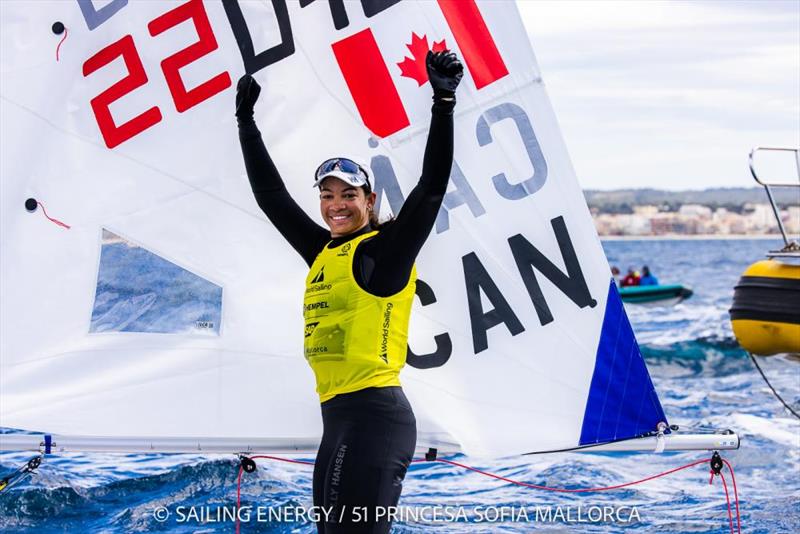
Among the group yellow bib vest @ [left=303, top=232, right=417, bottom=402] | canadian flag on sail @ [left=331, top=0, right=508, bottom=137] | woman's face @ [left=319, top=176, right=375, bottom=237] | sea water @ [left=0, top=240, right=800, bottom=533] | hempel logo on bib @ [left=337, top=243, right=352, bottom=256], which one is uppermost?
canadian flag on sail @ [left=331, top=0, right=508, bottom=137]

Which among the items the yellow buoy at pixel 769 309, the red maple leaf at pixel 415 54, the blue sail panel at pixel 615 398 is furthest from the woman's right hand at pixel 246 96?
the yellow buoy at pixel 769 309

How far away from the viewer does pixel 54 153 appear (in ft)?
12.5

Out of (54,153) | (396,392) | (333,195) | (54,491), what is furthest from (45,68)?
(54,491)

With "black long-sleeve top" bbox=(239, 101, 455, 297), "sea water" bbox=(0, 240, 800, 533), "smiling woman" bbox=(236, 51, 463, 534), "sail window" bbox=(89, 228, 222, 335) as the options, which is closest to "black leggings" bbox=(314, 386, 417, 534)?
"smiling woman" bbox=(236, 51, 463, 534)

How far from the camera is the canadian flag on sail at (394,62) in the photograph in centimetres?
384

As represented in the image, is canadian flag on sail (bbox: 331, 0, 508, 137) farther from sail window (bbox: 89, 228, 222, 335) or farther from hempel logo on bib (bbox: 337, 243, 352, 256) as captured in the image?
hempel logo on bib (bbox: 337, 243, 352, 256)

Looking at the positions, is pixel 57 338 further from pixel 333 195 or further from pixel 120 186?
pixel 333 195

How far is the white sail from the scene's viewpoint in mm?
3787

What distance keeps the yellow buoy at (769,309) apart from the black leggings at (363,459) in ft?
11.8

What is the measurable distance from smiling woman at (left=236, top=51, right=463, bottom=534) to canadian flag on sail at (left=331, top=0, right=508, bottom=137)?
3.24 ft

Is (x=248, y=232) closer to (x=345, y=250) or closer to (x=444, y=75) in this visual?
(x=345, y=250)

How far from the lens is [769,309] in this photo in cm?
588

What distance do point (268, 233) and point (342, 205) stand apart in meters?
1.04

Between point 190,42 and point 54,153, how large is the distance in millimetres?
618
